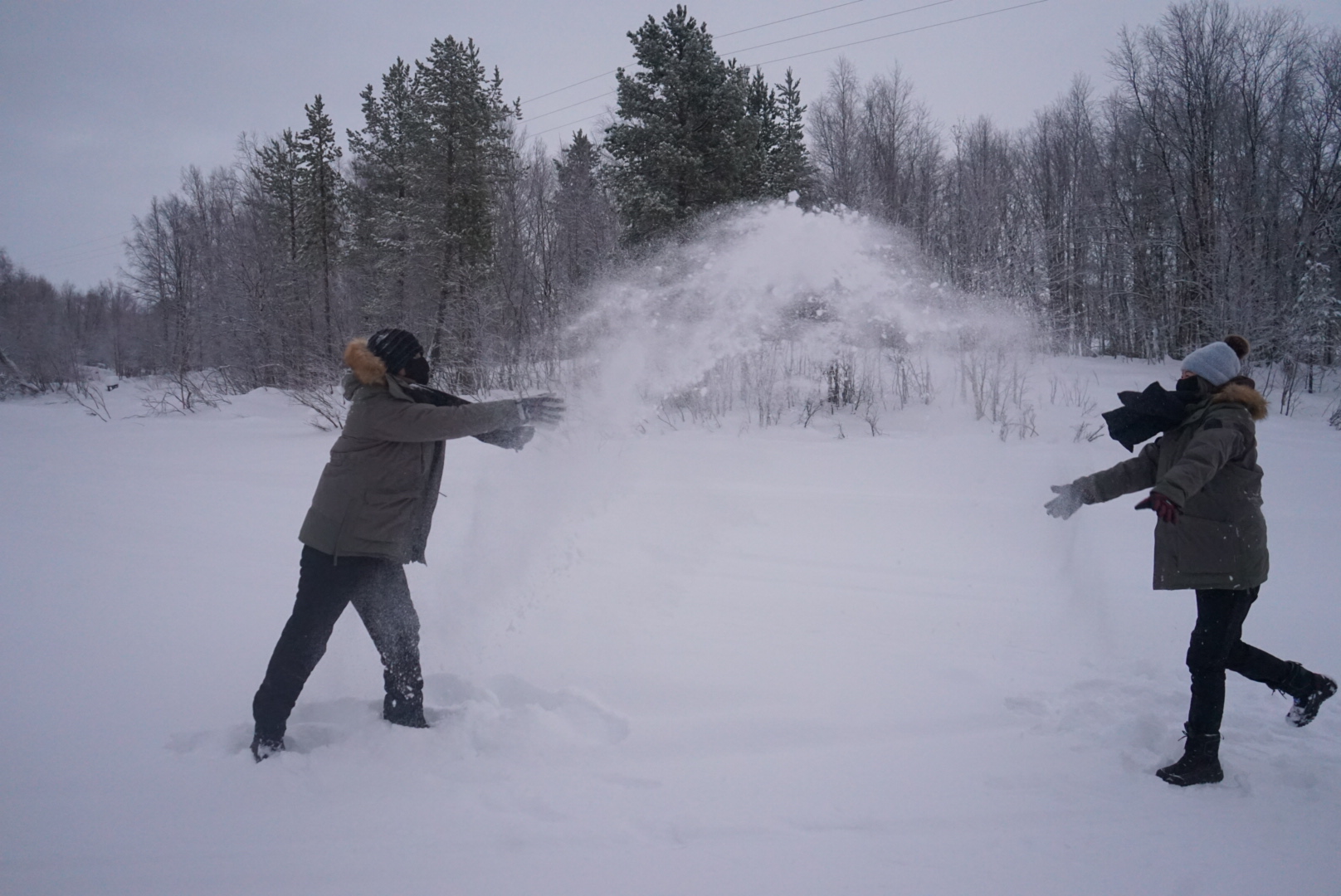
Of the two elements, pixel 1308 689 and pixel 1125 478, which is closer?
pixel 1308 689

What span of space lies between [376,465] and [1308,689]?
14.0 ft

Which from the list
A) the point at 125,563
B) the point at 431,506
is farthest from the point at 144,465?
the point at 431,506

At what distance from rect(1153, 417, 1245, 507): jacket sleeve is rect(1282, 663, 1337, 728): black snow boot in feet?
3.40

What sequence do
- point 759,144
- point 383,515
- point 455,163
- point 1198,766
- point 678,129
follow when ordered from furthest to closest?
point 455,163 → point 759,144 → point 678,129 → point 383,515 → point 1198,766

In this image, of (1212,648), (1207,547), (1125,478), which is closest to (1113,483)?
(1125,478)

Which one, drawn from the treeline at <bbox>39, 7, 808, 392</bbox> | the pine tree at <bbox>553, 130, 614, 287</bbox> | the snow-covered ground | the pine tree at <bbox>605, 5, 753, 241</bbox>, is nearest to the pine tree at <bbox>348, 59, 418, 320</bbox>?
the treeline at <bbox>39, 7, 808, 392</bbox>

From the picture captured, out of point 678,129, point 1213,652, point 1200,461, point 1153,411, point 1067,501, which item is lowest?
point 1213,652

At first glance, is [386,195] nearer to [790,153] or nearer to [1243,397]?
[790,153]

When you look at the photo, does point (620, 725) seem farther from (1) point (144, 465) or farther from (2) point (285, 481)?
(1) point (144, 465)

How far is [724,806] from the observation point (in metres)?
2.88

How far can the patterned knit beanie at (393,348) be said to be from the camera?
3.26 meters

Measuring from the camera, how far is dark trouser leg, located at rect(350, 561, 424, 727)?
332 centimetres

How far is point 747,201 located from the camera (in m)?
16.8

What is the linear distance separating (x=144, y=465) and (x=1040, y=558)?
11739 mm
